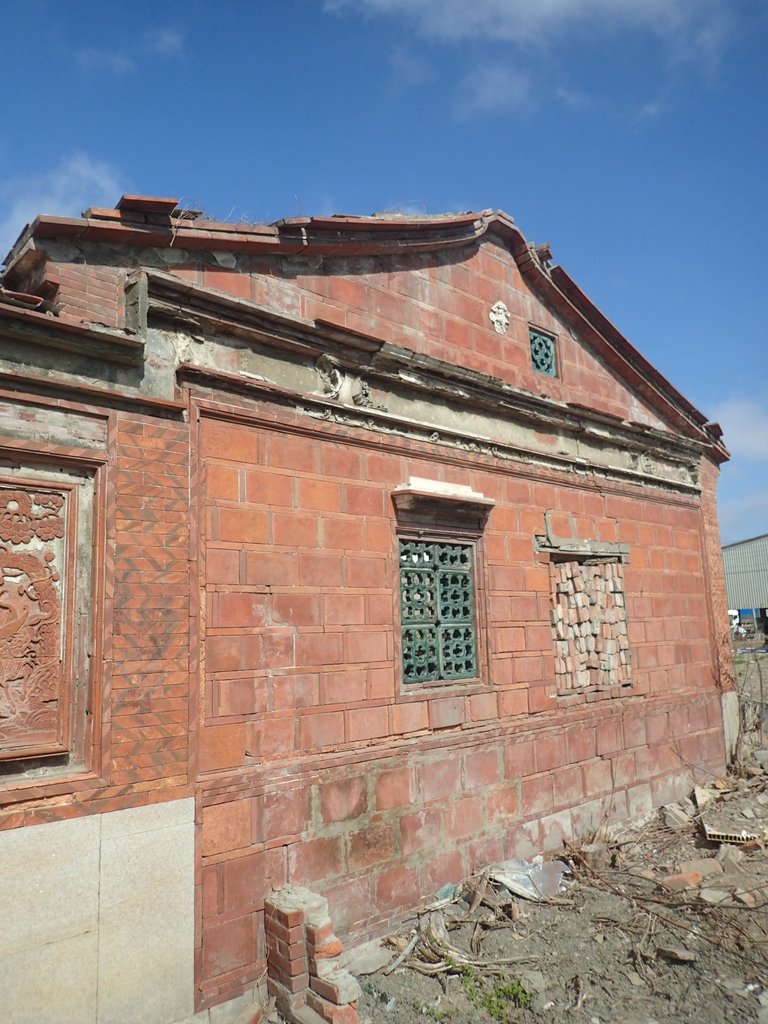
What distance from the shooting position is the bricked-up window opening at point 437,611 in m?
6.01

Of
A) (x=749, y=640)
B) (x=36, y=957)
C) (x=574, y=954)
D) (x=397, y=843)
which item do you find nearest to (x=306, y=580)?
(x=397, y=843)

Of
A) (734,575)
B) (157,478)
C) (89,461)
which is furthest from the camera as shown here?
(734,575)

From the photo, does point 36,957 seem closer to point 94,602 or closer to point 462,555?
point 94,602

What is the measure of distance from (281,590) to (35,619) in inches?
64.5

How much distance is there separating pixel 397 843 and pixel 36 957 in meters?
2.62

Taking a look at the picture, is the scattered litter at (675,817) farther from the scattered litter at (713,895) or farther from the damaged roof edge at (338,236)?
the damaged roof edge at (338,236)

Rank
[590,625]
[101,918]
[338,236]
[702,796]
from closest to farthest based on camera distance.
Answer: [101,918], [338,236], [590,625], [702,796]

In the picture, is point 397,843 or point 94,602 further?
point 397,843

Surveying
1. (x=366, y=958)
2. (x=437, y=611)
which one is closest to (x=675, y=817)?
(x=437, y=611)

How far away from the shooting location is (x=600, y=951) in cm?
512

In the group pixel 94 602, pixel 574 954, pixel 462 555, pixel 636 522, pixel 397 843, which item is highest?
pixel 636 522

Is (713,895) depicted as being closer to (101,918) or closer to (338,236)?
(101,918)

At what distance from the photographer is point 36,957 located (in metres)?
3.63

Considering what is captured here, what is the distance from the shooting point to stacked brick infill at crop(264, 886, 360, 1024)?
162 inches
